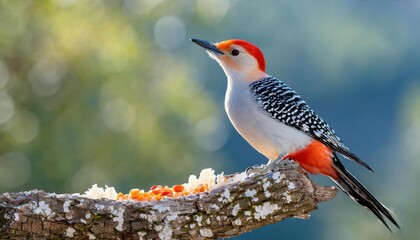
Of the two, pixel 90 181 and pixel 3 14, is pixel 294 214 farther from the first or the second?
pixel 90 181

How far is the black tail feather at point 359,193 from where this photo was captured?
4918mm

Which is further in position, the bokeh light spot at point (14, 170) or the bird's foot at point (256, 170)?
the bokeh light spot at point (14, 170)

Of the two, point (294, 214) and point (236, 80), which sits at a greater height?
point (236, 80)

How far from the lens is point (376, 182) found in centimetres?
2369

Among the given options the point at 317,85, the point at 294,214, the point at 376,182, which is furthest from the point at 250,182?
the point at 317,85

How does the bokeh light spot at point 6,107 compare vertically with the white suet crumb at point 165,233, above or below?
above

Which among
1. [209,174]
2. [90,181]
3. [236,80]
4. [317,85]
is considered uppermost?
[317,85]

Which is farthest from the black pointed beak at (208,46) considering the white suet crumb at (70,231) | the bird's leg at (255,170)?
the white suet crumb at (70,231)

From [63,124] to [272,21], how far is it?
838 inches

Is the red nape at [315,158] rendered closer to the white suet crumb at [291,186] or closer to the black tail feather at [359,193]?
the black tail feather at [359,193]

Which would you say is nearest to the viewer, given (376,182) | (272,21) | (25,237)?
(25,237)

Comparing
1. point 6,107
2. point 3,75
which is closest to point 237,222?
point 3,75

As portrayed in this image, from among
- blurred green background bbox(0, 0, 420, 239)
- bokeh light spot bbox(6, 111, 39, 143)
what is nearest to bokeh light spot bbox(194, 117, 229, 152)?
blurred green background bbox(0, 0, 420, 239)

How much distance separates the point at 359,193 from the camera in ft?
16.6
